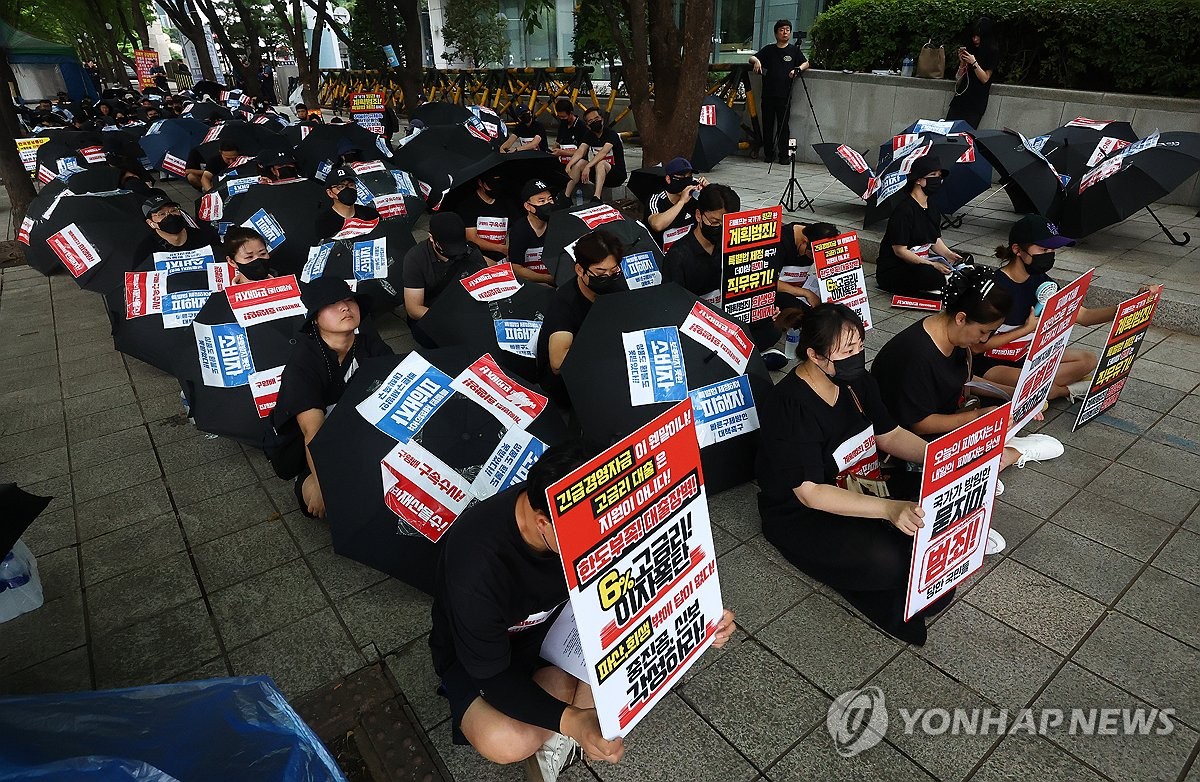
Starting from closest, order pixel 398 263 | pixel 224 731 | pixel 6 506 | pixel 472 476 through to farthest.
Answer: pixel 224 731 < pixel 6 506 < pixel 472 476 < pixel 398 263

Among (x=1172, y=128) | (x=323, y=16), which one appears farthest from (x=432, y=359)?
(x=323, y=16)

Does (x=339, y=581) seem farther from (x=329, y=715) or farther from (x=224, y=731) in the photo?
(x=224, y=731)

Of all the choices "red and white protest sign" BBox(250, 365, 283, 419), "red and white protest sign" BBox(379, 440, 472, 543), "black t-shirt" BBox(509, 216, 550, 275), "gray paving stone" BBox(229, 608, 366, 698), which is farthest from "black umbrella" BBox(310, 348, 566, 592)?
"black t-shirt" BBox(509, 216, 550, 275)

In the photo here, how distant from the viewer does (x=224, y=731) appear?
174 centimetres

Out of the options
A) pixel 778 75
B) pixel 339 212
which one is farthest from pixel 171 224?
pixel 778 75

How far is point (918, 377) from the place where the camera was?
12.3 ft

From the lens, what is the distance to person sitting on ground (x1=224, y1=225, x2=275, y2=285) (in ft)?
17.9

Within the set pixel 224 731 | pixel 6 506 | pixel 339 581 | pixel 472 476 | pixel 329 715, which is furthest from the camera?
pixel 339 581

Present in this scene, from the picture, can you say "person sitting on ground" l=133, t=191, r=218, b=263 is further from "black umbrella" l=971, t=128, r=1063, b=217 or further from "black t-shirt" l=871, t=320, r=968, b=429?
"black umbrella" l=971, t=128, r=1063, b=217

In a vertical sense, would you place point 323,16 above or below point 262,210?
above

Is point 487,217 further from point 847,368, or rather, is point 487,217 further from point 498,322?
point 847,368

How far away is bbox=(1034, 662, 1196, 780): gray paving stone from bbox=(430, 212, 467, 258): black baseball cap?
15.3ft

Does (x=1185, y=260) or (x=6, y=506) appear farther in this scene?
(x=1185, y=260)

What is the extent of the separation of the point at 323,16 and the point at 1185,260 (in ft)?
65.6
